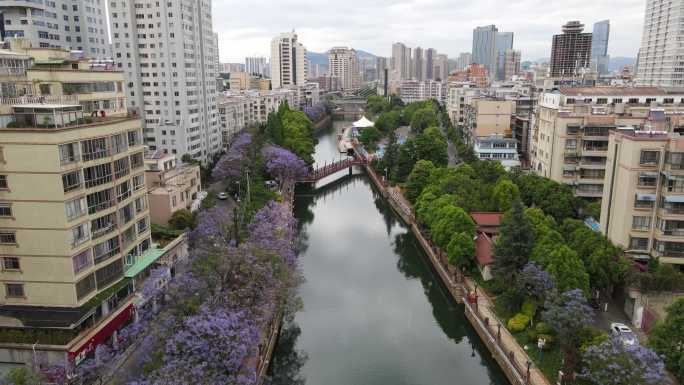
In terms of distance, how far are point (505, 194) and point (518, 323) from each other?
1109cm

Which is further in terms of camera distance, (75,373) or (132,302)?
(132,302)

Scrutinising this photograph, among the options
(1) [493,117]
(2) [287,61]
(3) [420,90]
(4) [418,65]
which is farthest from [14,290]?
(4) [418,65]

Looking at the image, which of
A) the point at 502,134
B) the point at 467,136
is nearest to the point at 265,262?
the point at 502,134

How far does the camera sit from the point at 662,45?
60.8 meters

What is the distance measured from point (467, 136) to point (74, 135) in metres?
43.7

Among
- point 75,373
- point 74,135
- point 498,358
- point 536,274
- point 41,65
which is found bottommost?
point 498,358

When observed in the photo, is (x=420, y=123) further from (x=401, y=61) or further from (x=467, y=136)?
(x=401, y=61)

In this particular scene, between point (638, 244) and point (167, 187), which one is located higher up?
point (167, 187)

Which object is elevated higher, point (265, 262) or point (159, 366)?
point (265, 262)

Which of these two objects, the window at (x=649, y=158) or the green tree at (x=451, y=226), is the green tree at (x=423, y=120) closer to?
the green tree at (x=451, y=226)

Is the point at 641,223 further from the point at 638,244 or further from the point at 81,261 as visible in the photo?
the point at 81,261

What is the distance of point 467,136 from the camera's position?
172ft

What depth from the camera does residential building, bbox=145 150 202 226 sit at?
2408 cm

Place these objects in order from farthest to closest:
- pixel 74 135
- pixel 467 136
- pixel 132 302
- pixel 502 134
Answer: pixel 467 136 < pixel 502 134 < pixel 132 302 < pixel 74 135
